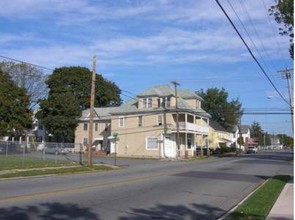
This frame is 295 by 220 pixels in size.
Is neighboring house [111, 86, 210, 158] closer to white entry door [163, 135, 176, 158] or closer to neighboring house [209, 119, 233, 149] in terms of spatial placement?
white entry door [163, 135, 176, 158]

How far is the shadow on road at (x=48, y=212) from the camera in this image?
36.8 ft

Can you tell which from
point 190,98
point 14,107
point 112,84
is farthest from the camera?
point 112,84

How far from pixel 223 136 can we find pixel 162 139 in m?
45.2

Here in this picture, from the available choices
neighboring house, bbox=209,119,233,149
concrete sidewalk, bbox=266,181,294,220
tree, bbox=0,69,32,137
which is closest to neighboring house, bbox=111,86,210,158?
tree, bbox=0,69,32,137

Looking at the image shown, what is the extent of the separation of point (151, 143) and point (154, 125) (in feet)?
7.93

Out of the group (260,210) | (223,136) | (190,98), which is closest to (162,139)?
(190,98)

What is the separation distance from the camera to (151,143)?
66188mm

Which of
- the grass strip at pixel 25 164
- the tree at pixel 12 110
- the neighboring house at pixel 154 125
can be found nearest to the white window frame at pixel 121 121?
Answer: the neighboring house at pixel 154 125

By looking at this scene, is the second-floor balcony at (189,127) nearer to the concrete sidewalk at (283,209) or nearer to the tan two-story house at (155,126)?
the tan two-story house at (155,126)

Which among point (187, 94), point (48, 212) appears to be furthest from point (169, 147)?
point (48, 212)

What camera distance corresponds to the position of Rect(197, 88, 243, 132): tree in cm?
11638

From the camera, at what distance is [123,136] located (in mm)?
69000

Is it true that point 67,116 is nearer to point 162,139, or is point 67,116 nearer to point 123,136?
point 123,136

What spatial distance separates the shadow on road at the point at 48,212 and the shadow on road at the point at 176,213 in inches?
41.8
